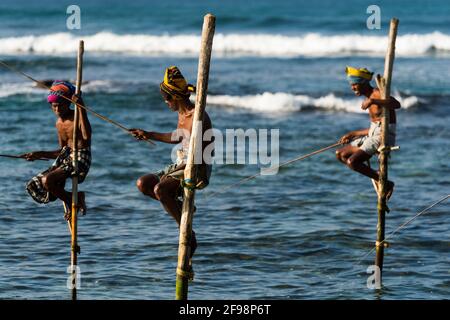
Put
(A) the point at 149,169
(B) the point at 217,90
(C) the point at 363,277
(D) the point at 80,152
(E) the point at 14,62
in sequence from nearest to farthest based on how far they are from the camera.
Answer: (D) the point at 80,152 → (C) the point at 363,277 → (A) the point at 149,169 → (B) the point at 217,90 → (E) the point at 14,62

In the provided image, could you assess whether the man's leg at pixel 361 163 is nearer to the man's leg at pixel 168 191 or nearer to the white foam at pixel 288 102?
the man's leg at pixel 168 191

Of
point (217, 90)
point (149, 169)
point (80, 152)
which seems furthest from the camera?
point (217, 90)

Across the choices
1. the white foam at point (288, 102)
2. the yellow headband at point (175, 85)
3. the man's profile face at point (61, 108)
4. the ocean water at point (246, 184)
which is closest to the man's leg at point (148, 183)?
the yellow headband at point (175, 85)

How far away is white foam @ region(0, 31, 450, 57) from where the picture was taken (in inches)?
1446

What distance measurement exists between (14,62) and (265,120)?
11144mm

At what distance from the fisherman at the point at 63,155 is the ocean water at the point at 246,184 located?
142 centimetres

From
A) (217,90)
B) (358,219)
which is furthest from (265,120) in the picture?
(358,219)

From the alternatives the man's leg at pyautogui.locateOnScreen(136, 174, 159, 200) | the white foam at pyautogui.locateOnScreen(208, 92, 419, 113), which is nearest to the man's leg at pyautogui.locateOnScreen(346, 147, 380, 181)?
the man's leg at pyautogui.locateOnScreen(136, 174, 159, 200)

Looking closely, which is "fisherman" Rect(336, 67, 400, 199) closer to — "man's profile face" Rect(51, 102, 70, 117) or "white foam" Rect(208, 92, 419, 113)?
"man's profile face" Rect(51, 102, 70, 117)

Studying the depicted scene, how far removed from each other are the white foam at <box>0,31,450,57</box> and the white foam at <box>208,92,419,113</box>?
10.2m

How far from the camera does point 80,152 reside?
10.9 m

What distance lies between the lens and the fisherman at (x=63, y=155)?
35.5 ft

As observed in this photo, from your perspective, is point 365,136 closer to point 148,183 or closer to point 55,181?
point 148,183

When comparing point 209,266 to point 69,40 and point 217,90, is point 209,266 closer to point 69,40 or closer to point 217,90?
point 217,90
